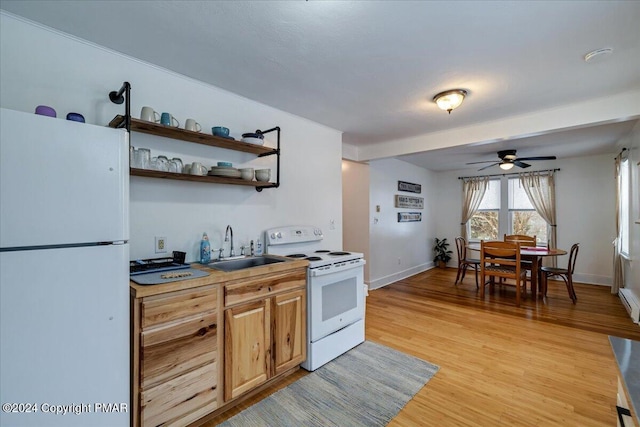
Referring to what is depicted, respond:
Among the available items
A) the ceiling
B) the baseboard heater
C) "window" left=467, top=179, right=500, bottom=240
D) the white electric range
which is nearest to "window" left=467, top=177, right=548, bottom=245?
"window" left=467, top=179, right=500, bottom=240

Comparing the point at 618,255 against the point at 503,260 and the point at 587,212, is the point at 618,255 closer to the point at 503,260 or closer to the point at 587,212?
the point at 587,212

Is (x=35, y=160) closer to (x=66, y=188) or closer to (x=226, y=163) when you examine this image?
(x=66, y=188)

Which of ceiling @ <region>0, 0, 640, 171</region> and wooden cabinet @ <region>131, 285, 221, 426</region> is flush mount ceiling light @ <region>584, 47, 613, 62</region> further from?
wooden cabinet @ <region>131, 285, 221, 426</region>

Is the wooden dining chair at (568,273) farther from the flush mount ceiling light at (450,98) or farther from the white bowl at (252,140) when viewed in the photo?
the white bowl at (252,140)

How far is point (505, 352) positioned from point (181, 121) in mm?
3643

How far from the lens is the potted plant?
7.07 m

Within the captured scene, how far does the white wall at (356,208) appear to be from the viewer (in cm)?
492

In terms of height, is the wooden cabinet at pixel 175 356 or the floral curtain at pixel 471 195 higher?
the floral curtain at pixel 471 195

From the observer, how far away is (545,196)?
588 cm

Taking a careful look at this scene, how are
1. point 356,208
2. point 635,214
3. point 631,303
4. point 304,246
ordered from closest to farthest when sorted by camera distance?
point 304,246 < point 635,214 < point 631,303 < point 356,208

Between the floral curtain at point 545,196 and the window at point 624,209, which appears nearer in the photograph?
the window at point 624,209

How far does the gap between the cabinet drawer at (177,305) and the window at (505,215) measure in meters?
6.71

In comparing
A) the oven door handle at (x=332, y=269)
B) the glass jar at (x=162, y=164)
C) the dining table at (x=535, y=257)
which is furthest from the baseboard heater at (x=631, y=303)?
the glass jar at (x=162, y=164)

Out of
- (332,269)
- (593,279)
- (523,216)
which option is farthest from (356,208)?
(593,279)
